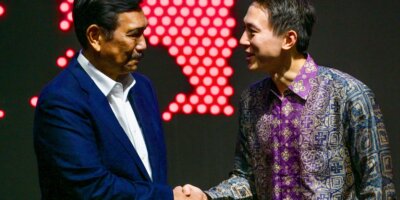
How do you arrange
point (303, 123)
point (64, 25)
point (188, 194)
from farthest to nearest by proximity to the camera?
point (64, 25) < point (188, 194) < point (303, 123)

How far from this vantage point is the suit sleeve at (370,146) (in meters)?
2.61

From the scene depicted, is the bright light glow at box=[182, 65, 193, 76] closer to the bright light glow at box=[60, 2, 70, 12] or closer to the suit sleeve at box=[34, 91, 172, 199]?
the bright light glow at box=[60, 2, 70, 12]

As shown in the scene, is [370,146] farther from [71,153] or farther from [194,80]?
[194,80]

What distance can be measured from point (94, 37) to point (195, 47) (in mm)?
1027

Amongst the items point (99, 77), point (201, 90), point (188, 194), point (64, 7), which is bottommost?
point (188, 194)

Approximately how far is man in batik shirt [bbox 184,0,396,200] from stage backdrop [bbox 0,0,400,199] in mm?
730

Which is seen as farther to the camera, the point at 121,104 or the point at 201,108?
the point at 201,108

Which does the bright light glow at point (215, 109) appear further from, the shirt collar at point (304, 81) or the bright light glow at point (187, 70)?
the shirt collar at point (304, 81)

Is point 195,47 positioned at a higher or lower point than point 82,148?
higher

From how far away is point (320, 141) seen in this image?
2691mm

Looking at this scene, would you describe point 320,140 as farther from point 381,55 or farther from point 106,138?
point 381,55

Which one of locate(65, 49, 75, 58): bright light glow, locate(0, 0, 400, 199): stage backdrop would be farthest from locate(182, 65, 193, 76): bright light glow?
locate(65, 49, 75, 58): bright light glow

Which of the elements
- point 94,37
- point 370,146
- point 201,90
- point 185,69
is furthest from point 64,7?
point 370,146

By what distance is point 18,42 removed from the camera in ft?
11.9
